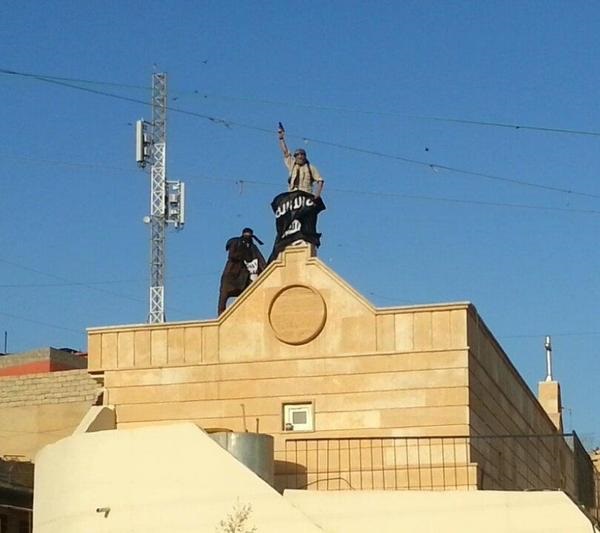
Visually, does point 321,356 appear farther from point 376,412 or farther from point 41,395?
point 41,395

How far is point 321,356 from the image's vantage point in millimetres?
27391

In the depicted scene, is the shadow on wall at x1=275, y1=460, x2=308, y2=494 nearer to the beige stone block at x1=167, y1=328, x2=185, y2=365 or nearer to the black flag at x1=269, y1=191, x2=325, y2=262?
the beige stone block at x1=167, y1=328, x2=185, y2=365

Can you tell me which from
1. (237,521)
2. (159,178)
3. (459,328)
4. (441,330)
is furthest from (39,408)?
(237,521)

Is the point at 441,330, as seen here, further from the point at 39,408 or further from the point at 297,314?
the point at 39,408

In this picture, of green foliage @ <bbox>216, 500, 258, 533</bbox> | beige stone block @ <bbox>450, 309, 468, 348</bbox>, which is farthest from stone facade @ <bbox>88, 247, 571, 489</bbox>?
green foliage @ <bbox>216, 500, 258, 533</bbox>

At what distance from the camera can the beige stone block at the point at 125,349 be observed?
2855 cm

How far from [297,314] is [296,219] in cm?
256

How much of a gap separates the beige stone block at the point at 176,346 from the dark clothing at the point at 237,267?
170cm

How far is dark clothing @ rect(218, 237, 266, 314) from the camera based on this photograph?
30.2 metres

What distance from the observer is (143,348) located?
28.5 m

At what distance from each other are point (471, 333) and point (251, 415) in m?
4.56

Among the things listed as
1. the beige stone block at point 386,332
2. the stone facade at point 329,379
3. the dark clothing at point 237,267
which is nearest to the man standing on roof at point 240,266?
the dark clothing at point 237,267

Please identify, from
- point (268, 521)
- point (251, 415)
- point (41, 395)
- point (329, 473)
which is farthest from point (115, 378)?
point (41, 395)

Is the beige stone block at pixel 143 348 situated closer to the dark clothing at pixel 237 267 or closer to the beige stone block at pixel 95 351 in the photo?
the beige stone block at pixel 95 351
